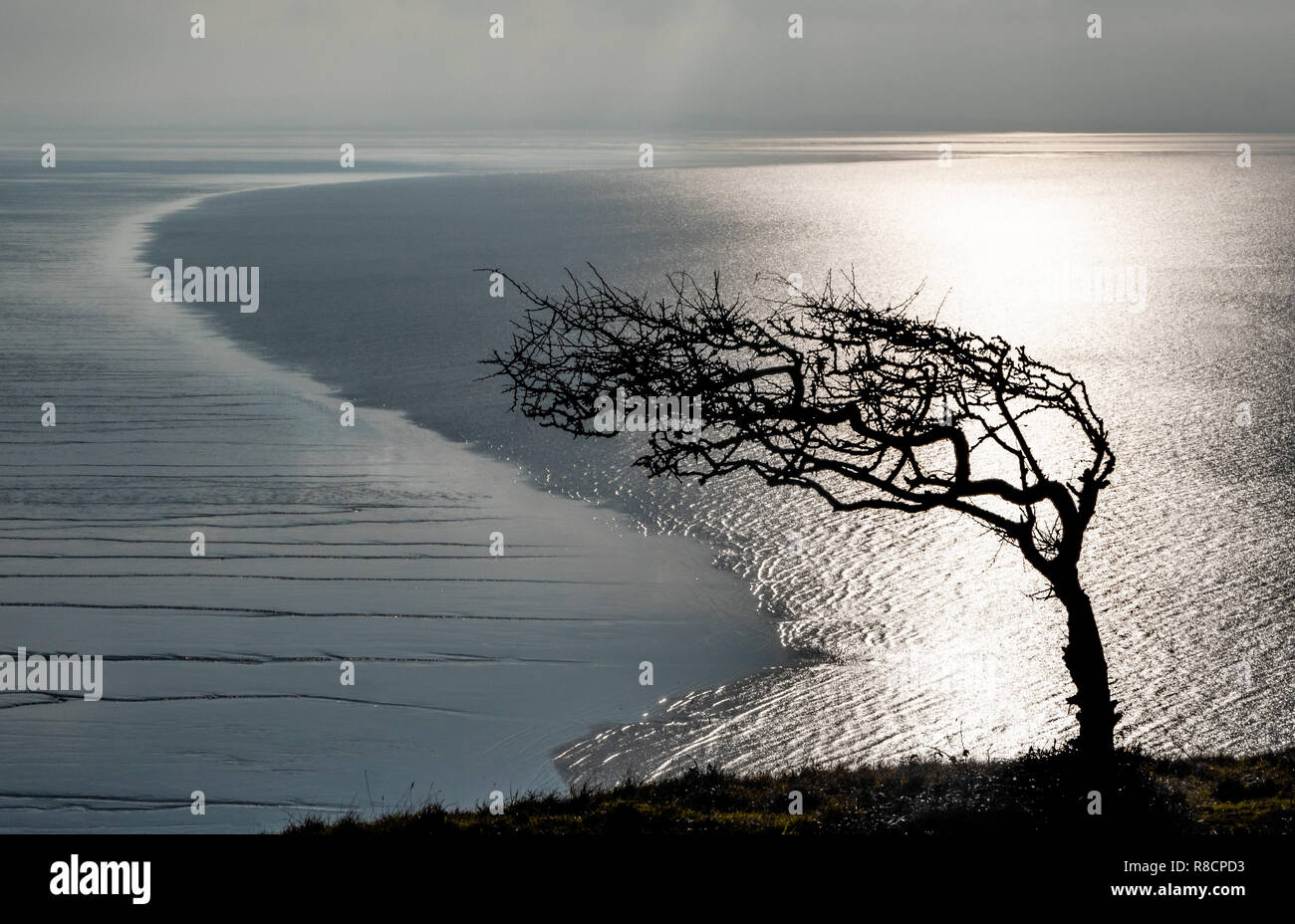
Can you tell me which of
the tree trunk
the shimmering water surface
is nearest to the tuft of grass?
the tree trunk

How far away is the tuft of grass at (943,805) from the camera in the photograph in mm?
8727

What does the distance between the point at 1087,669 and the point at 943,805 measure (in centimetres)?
156

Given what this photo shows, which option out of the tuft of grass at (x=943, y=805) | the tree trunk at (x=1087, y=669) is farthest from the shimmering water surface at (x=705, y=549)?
the tree trunk at (x=1087, y=669)

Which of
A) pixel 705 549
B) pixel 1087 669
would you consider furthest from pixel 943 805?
pixel 705 549

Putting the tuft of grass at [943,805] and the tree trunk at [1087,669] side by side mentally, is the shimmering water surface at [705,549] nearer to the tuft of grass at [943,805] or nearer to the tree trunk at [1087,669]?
the tuft of grass at [943,805]

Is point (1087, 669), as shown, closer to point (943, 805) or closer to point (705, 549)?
point (943, 805)

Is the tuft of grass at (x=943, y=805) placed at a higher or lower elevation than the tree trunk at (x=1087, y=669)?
lower

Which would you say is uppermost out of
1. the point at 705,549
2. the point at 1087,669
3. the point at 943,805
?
the point at 705,549

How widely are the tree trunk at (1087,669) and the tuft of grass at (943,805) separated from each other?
223 millimetres

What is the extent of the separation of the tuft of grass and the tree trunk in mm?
223

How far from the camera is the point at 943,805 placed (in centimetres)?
922

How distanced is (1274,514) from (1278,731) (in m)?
7.33

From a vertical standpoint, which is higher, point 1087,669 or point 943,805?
point 1087,669

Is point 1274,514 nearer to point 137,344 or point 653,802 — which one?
point 653,802
